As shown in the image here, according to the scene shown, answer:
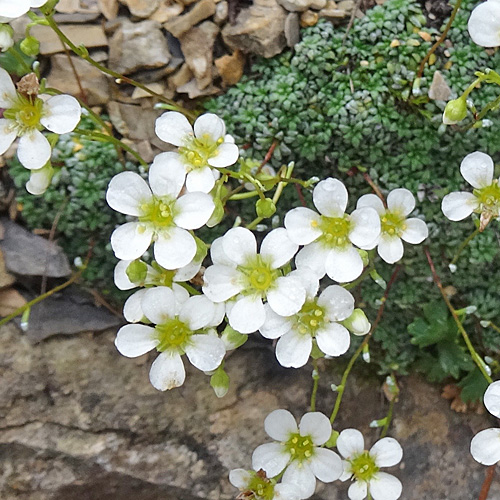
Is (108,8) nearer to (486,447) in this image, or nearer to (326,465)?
(326,465)

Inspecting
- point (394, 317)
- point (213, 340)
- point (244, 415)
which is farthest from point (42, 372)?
point (394, 317)

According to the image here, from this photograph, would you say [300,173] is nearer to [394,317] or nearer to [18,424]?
[394,317]

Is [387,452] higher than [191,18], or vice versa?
[191,18]

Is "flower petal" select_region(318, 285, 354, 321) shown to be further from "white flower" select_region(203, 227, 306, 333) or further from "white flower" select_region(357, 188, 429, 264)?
"white flower" select_region(357, 188, 429, 264)

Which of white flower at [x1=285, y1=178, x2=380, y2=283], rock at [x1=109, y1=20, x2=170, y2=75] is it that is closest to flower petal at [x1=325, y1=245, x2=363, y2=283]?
white flower at [x1=285, y1=178, x2=380, y2=283]

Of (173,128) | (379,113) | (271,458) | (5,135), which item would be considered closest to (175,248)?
(173,128)

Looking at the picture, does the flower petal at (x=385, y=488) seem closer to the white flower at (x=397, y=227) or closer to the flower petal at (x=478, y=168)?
the white flower at (x=397, y=227)
